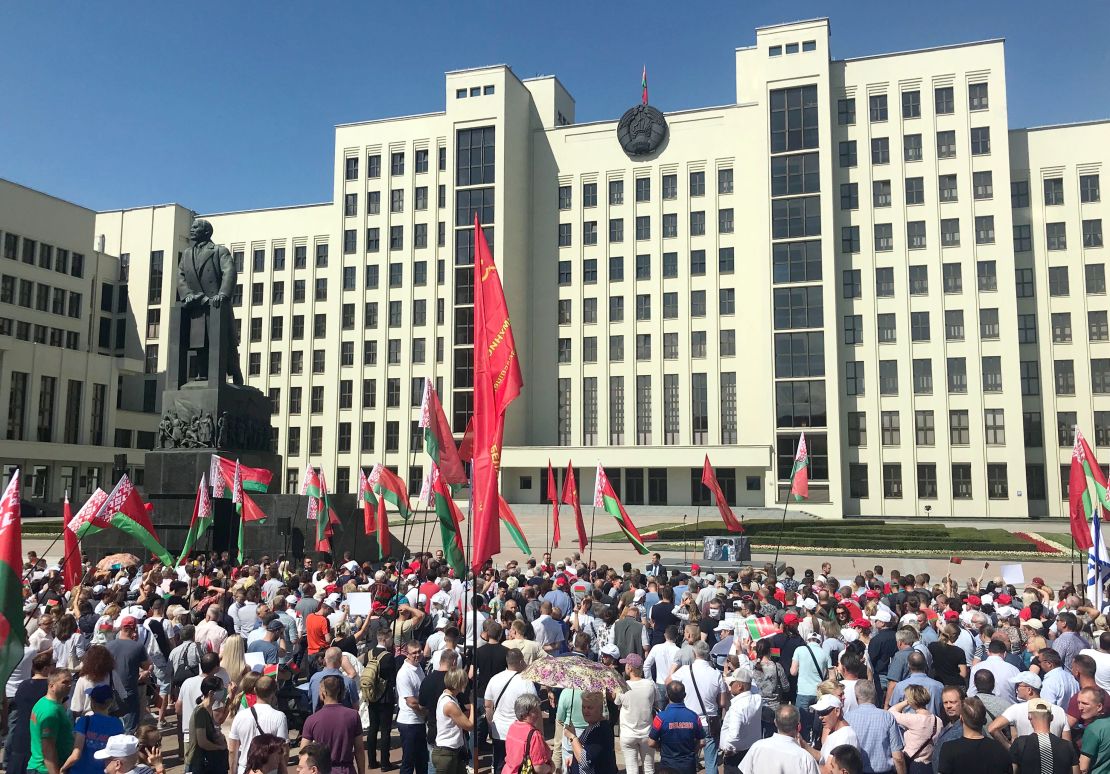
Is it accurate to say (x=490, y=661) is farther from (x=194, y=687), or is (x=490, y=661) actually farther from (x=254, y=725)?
(x=254, y=725)

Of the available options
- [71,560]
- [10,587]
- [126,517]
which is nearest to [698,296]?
[126,517]

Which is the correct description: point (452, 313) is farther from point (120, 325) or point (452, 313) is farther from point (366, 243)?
point (120, 325)

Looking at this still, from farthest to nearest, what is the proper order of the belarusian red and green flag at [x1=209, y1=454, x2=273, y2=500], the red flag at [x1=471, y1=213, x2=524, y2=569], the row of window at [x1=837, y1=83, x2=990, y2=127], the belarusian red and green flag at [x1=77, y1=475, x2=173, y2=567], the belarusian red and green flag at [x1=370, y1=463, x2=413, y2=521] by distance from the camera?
the row of window at [x1=837, y1=83, x2=990, y2=127], the belarusian red and green flag at [x1=370, y1=463, x2=413, y2=521], the belarusian red and green flag at [x1=209, y1=454, x2=273, y2=500], the belarusian red and green flag at [x1=77, y1=475, x2=173, y2=567], the red flag at [x1=471, y1=213, x2=524, y2=569]

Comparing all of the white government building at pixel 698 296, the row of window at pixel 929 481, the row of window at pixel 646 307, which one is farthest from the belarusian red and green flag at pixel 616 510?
the row of window at pixel 646 307

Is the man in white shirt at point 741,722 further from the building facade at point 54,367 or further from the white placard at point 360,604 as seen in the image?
the building facade at point 54,367

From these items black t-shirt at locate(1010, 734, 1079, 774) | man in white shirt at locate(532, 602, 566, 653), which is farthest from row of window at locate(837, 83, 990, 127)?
black t-shirt at locate(1010, 734, 1079, 774)

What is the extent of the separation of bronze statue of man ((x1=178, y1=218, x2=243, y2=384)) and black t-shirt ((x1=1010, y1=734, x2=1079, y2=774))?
23.9m

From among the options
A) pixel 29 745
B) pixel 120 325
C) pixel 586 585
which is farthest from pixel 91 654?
pixel 120 325

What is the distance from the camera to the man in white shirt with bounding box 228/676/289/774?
23.4 ft

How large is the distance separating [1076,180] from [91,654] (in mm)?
70207

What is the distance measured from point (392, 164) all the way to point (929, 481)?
4723 centimetres

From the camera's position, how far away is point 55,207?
226 feet

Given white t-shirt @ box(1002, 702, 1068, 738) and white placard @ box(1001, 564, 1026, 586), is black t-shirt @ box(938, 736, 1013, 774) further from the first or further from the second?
white placard @ box(1001, 564, 1026, 586)

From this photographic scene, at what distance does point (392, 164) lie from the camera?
72062 mm
